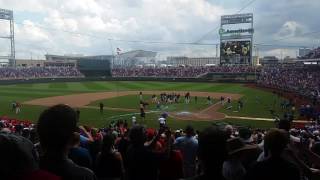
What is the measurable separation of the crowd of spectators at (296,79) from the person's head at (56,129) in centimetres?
4215

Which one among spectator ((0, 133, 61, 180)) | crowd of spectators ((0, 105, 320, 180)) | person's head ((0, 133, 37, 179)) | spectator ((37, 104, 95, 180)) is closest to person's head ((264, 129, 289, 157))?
crowd of spectators ((0, 105, 320, 180))

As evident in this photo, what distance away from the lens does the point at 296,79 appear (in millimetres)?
65875

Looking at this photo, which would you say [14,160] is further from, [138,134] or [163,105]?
[163,105]

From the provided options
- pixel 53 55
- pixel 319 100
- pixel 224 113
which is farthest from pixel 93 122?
pixel 53 55

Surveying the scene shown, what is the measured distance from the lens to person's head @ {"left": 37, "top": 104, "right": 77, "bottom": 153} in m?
3.73

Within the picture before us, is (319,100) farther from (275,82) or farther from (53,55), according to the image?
(53,55)

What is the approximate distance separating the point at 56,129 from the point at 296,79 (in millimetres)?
66553

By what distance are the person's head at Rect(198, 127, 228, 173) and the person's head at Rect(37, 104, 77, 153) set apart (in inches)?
50.3

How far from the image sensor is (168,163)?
7.22 m

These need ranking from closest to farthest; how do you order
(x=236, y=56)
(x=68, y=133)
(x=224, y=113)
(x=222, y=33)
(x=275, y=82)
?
(x=68, y=133), (x=224, y=113), (x=275, y=82), (x=236, y=56), (x=222, y=33)

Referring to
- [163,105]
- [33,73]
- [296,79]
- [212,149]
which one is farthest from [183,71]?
[212,149]

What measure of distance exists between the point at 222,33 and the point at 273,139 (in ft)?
286

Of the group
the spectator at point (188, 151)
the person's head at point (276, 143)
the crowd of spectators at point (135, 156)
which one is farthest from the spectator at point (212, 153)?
the spectator at point (188, 151)

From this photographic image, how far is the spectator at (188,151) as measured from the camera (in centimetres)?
842
